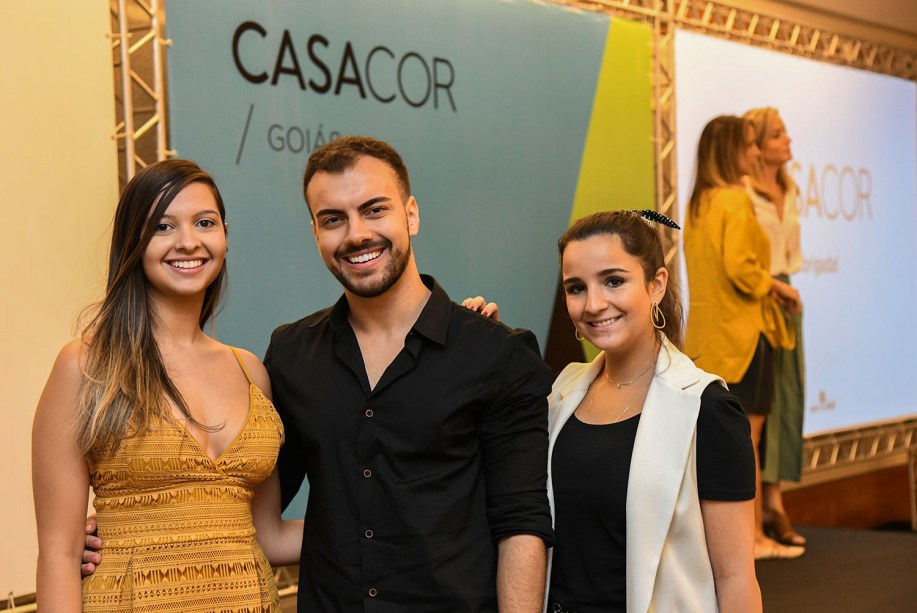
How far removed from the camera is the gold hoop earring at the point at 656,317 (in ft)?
7.92

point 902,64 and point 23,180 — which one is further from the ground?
point 902,64

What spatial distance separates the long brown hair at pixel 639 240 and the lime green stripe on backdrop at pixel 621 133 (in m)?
2.93

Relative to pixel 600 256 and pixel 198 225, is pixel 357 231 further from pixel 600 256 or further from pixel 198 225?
pixel 600 256

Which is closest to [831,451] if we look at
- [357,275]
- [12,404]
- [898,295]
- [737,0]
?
[898,295]

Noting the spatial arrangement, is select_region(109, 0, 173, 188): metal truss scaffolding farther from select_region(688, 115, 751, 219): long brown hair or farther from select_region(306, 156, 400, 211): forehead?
select_region(688, 115, 751, 219): long brown hair

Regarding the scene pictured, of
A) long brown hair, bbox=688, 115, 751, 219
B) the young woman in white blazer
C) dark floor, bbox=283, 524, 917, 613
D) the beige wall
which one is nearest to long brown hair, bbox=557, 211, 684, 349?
the young woman in white blazer

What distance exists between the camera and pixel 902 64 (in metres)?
8.16

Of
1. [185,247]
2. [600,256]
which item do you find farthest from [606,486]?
[185,247]

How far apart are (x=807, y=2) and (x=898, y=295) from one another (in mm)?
2070

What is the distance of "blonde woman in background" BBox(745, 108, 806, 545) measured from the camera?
19.9 feet

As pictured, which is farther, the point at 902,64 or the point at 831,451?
the point at 902,64

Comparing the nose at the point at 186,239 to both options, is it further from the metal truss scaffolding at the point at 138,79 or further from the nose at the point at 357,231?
the metal truss scaffolding at the point at 138,79

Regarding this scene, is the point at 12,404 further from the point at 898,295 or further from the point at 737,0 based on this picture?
the point at 898,295

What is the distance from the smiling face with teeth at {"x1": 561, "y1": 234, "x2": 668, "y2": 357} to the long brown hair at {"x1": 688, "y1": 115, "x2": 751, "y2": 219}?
368 cm
